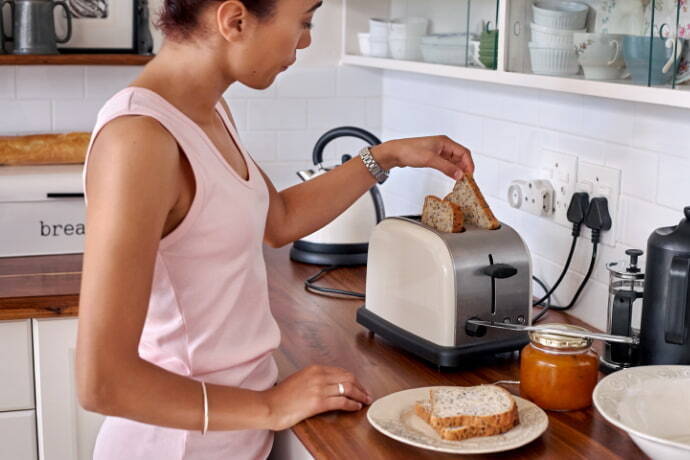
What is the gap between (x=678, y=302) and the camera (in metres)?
1.39

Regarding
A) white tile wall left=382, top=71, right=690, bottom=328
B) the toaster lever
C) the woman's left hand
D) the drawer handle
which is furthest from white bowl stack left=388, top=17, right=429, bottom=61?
the drawer handle

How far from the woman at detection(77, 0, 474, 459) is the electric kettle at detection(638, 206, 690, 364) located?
435 mm

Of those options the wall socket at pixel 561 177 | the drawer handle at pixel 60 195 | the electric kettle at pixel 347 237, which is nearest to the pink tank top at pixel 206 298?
the wall socket at pixel 561 177

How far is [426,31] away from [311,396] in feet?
3.50

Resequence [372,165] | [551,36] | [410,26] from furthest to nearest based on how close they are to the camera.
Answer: [410,26] → [372,165] → [551,36]

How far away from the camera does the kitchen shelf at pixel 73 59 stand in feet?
7.86

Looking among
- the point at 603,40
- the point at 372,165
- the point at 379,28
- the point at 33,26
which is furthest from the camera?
the point at 379,28

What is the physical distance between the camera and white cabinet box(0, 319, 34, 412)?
2.07 meters

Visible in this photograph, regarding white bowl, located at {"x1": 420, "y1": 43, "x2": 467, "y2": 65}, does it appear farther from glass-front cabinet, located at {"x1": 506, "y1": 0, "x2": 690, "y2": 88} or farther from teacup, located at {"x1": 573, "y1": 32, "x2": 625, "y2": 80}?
teacup, located at {"x1": 573, "y1": 32, "x2": 625, "y2": 80}

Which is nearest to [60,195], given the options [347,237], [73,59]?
[73,59]

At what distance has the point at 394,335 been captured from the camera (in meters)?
1.75

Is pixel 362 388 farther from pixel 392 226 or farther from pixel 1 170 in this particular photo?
pixel 1 170

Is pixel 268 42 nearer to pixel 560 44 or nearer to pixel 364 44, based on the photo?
pixel 560 44

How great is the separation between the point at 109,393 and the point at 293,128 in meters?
1.70
